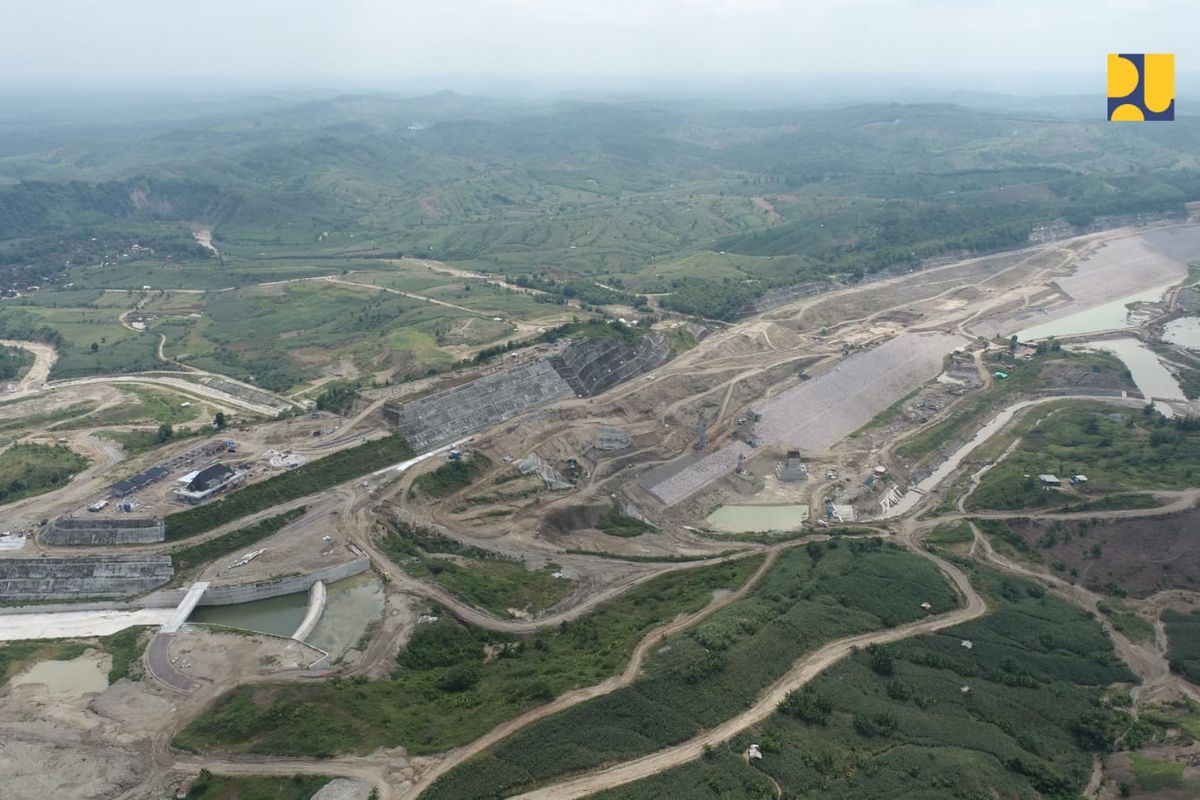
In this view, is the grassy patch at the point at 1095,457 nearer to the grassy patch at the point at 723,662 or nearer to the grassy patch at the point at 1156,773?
the grassy patch at the point at 723,662

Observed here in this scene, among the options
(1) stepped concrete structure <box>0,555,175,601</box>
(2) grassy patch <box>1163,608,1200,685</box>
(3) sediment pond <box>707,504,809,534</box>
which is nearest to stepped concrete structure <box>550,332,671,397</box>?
(3) sediment pond <box>707,504,809,534</box>

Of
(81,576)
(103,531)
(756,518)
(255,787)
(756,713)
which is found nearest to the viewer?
(255,787)

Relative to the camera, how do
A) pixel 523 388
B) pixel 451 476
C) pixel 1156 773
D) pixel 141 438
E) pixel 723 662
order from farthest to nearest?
pixel 523 388
pixel 141 438
pixel 451 476
pixel 723 662
pixel 1156 773

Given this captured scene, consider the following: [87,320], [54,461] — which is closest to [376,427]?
[54,461]

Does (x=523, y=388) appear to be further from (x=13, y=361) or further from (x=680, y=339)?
(x=13, y=361)

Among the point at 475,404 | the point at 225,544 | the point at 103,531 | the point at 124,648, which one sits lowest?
the point at 124,648

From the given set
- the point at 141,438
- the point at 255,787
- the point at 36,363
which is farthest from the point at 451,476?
the point at 36,363

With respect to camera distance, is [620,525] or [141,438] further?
[141,438]

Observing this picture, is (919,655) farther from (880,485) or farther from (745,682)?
(880,485)
